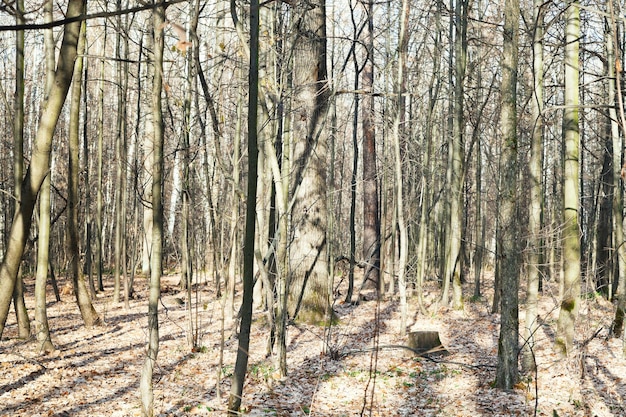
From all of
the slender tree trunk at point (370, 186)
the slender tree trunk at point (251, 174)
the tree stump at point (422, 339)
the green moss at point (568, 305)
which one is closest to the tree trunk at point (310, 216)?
the tree stump at point (422, 339)

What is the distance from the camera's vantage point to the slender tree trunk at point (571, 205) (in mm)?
8188

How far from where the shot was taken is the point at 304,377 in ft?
24.9

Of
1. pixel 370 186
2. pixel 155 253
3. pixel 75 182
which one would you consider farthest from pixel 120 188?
pixel 155 253

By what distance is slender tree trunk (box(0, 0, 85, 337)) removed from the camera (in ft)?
13.6

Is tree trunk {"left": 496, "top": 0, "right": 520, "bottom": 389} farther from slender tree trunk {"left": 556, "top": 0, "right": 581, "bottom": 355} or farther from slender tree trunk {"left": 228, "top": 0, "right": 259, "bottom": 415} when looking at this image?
slender tree trunk {"left": 228, "top": 0, "right": 259, "bottom": 415}

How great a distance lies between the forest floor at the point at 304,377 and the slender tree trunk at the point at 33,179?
58 centimetres

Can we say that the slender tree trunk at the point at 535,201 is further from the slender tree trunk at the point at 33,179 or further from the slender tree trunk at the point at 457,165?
the slender tree trunk at the point at 33,179

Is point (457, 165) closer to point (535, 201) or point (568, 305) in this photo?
point (535, 201)

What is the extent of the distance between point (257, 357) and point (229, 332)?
1.84 metres

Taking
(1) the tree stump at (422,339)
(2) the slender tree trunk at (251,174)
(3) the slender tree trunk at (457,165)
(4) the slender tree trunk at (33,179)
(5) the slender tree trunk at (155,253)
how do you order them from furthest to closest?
(3) the slender tree trunk at (457,165)
(1) the tree stump at (422,339)
(5) the slender tree trunk at (155,253)
(4) the slender tree trunk at (33,179)
(2) the slender tree trunk at (251,174)

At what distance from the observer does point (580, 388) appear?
6.87 m

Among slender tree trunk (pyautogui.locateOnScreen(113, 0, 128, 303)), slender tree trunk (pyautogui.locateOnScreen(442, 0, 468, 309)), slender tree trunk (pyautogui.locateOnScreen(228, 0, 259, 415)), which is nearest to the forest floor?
slender tree trunk (pyautogui.locateOnScreen(228, 0, 259, 415))

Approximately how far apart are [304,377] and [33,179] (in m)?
4.56

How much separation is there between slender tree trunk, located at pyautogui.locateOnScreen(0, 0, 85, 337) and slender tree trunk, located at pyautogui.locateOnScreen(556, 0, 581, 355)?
6.58m
